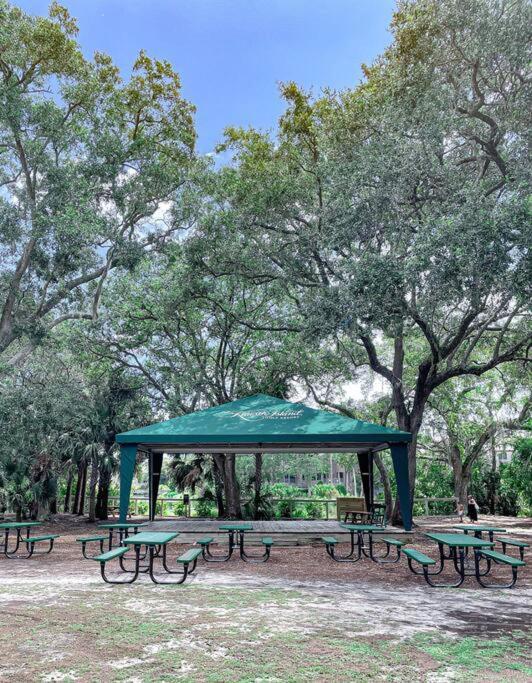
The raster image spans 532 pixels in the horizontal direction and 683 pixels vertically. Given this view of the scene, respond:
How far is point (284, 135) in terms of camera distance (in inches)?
602

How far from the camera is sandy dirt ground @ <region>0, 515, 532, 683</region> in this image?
3838 mm

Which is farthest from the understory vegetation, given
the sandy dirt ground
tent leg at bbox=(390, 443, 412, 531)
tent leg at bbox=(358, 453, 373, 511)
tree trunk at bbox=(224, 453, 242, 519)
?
the sandy dirt ground

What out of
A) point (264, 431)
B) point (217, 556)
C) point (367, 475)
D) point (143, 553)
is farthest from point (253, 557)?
point (367, 475)

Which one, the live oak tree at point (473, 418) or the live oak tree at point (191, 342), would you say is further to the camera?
the live oak tree at point (473, 418)

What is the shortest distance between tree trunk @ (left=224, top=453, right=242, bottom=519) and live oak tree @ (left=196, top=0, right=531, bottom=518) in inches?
244

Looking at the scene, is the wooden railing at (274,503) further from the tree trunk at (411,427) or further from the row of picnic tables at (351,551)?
the row of picnic tables at (351,551)

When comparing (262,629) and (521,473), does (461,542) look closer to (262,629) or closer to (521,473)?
(262,629)

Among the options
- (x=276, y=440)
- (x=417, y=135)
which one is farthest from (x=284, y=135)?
(x=276, y=440)

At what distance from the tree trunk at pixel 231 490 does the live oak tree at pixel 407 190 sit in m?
6.20

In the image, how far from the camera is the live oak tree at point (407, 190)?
35.1 ft

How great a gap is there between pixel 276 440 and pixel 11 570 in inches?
221

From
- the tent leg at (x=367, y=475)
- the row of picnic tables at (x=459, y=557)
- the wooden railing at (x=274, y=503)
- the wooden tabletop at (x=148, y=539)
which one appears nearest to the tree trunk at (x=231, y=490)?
the wooden railing at (x=274, y=503)

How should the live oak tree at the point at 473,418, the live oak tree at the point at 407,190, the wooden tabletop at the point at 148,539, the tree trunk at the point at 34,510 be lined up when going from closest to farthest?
1. the wooden tabletop at the point at 148,539
2. the live oak tree at the point at 407,190
3. the tree trunk at the point at 34,510
4. the live oak tree at the point at 473,418

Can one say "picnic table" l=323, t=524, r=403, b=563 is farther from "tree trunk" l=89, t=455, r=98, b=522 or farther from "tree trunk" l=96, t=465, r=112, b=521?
"tree trunk" l=96, t=465, r=112, b=521
